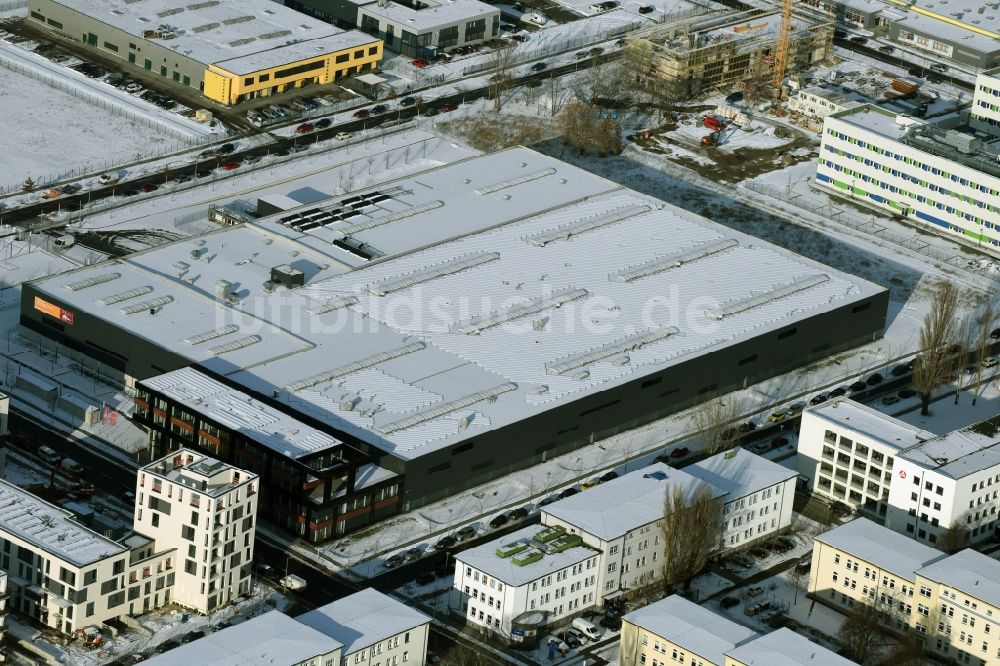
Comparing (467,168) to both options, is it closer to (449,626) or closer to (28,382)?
(28,382)

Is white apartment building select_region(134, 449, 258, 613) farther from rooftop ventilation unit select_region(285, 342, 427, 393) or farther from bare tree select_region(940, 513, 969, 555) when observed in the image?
bare tree select_region(940, 513, 969, 555)

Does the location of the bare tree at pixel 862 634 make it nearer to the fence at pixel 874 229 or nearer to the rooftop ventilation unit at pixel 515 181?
the fence at pixel 874 229

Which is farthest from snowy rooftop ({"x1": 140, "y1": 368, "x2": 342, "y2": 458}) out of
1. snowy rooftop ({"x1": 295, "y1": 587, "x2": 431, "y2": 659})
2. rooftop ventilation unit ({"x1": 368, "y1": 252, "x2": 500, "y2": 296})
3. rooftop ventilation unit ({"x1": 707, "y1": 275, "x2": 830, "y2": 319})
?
rooftop ventilation unit ({"x1": 707, "y1": 275, "x2": 830, "y2": 319})

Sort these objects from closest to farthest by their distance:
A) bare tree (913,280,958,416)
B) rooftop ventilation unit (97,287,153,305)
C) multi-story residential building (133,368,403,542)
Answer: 1. multi-story residential building (133,368,403,542)
2. rooftop ventilation unit (97,287,153,305)
3. bare tree (913,280,958,416)

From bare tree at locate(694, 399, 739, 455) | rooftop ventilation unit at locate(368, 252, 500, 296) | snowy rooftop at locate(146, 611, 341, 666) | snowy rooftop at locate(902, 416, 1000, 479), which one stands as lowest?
bare tree at locate(694, 399, 739, 455)

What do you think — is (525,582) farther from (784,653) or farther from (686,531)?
(784,653)

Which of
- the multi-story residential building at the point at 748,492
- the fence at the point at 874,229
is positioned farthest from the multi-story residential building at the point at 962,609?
the fence at the point at 874,229
